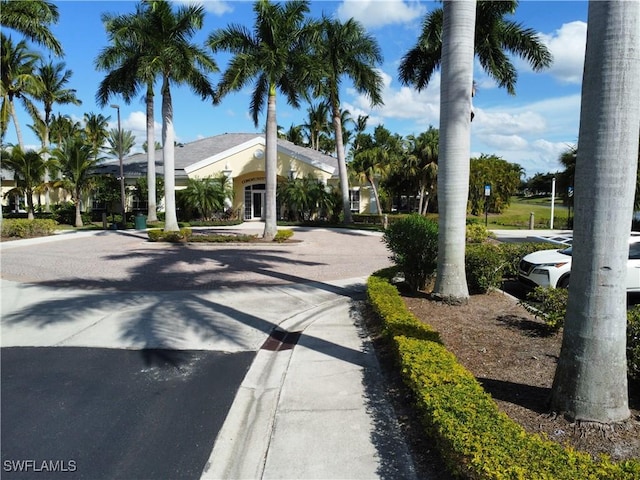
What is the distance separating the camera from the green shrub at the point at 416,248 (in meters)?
8.56

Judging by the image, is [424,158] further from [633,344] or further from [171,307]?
[633,344]

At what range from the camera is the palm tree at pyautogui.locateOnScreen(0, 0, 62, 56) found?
2534 cm

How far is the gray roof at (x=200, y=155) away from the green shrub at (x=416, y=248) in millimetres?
25638

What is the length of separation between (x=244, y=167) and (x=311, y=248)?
56.5ft

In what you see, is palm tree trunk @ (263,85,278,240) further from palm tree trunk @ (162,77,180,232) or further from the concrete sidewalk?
the concrete sidewalk

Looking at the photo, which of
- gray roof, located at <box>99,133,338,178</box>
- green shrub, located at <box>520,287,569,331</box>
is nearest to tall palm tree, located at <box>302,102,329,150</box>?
gray roof, located at <box>99,133,338,178</box>

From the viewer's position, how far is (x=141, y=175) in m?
34.4

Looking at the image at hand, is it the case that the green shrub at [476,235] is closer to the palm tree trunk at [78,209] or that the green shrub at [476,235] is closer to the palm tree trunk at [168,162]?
the palm tree trunk at [168,162]

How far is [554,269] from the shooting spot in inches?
347

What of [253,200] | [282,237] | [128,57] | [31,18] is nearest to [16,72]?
[31,18]

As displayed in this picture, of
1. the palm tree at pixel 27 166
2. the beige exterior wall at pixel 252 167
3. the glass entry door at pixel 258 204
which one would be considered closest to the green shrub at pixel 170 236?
the beige exterior wall at pixel 252 167

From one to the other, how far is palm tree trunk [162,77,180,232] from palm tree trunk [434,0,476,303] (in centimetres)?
1718

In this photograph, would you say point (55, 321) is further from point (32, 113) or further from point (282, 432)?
point (32, 113)

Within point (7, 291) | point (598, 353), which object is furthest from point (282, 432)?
point (7, 291)
